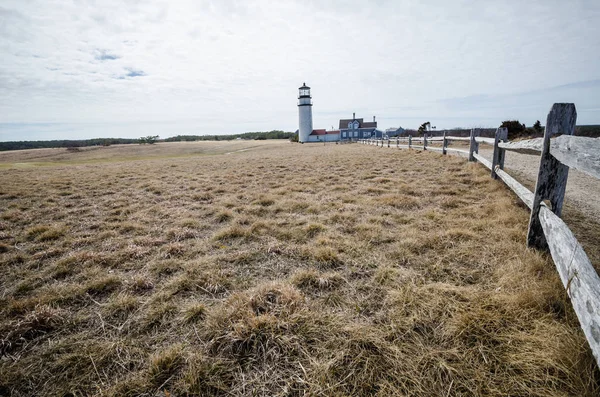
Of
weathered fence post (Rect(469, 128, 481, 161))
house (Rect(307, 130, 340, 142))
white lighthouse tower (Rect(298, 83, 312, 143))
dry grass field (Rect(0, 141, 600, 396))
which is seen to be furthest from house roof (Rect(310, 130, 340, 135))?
dry grass field (Rect(0, 141, 600, 396))

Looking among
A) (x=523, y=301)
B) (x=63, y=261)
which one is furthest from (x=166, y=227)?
(x=523, y=301)

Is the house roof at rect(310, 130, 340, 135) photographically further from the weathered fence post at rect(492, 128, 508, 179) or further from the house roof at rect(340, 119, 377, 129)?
the weathered fence post at rect(492, 128, 508, 179)

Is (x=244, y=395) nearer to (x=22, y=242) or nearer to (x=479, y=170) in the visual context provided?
(x=22, y=242)

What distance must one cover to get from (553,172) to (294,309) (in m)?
3.20

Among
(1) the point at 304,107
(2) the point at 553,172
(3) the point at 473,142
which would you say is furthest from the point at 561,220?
(1) the point at 304,107

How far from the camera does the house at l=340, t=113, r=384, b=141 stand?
75.9m

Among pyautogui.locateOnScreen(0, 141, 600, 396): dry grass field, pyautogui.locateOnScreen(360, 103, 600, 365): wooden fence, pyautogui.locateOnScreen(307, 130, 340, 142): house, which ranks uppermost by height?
pyautogui.locateOnScreen(307, 130, 340, 142): house

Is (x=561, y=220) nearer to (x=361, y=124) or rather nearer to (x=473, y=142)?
(x=473, y=142)

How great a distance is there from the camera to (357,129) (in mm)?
76000

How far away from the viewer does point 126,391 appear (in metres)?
1.71

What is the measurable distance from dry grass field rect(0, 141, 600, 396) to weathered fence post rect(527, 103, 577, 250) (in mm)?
326

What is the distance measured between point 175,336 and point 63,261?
2.54 meters

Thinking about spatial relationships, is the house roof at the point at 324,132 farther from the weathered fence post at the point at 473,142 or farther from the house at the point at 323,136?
the weathered fence post at the point at 473,142

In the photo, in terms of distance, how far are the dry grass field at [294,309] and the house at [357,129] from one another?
74963 mm
